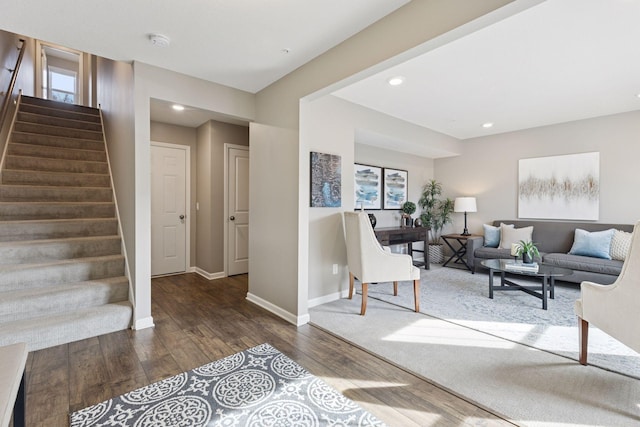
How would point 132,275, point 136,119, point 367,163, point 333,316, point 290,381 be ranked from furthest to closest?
point 367,163
point 333,316
point 132,275
point 136,119
point 290,381

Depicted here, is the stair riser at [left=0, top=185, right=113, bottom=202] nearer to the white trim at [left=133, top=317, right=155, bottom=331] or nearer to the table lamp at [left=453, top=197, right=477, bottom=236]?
the white trim at [left=133, top=317, right=155, bottom=331]

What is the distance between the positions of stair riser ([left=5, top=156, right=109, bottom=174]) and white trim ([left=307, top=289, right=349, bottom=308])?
3.43 meters

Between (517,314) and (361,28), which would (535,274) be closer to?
(517,314)

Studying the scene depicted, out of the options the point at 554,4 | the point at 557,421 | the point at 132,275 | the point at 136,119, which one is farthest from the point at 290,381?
the point at 554,4

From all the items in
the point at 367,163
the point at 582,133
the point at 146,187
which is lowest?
the point at 146,187

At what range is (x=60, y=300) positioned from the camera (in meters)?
2.63

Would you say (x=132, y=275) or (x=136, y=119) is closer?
(x=136, y=119)

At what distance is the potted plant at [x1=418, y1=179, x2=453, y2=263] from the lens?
592 cm

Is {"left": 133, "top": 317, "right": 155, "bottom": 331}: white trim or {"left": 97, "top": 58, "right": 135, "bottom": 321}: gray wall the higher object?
{"left": 97, "top": 58, "right": 135, "bottom": 321}: gray wall

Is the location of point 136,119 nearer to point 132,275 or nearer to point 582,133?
point 132,275

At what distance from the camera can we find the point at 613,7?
198cm

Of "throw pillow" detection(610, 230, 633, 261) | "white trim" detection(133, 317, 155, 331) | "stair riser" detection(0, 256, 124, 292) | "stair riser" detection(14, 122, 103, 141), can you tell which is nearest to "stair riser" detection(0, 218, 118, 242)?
"stair riser" detection(0, 256, 124, 292)

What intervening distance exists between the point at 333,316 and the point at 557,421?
1868 mm

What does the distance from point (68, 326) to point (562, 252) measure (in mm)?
6136
